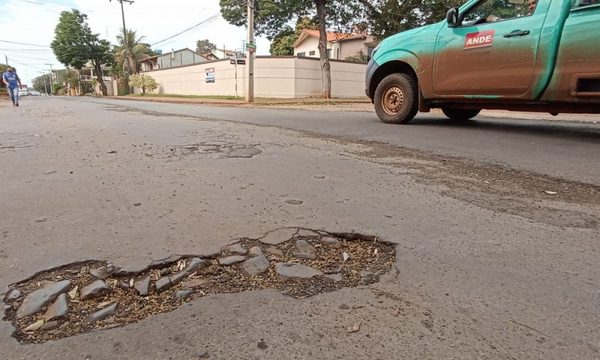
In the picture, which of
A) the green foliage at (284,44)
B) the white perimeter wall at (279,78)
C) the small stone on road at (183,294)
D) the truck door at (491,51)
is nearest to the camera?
the small stone on road at (183,294)

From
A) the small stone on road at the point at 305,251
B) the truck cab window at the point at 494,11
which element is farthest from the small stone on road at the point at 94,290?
the truck cab window at the point at 494,11

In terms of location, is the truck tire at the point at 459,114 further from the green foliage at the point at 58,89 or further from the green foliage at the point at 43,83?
the green foliage at the point at 43,83

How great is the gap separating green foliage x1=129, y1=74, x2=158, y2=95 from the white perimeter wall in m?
6.09

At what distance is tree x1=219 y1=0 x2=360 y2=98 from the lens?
76.2 ft

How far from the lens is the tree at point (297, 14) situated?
23219 mm

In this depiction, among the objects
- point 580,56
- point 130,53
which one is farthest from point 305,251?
point 130,53

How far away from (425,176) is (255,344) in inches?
112

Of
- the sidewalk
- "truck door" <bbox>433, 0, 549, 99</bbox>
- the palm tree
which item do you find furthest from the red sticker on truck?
the palm tree

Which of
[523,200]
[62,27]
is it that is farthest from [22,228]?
[62,27]

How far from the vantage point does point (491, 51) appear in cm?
596

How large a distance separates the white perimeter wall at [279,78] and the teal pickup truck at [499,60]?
1522cm

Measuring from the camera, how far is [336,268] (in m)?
2.14

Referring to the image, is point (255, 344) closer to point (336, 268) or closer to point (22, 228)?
point (336, 268)

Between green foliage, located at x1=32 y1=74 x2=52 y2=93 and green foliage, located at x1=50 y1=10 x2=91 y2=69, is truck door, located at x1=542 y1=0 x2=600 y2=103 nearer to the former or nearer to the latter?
green foliage, located at x1=50 y1=10 x2=91 y2=69
